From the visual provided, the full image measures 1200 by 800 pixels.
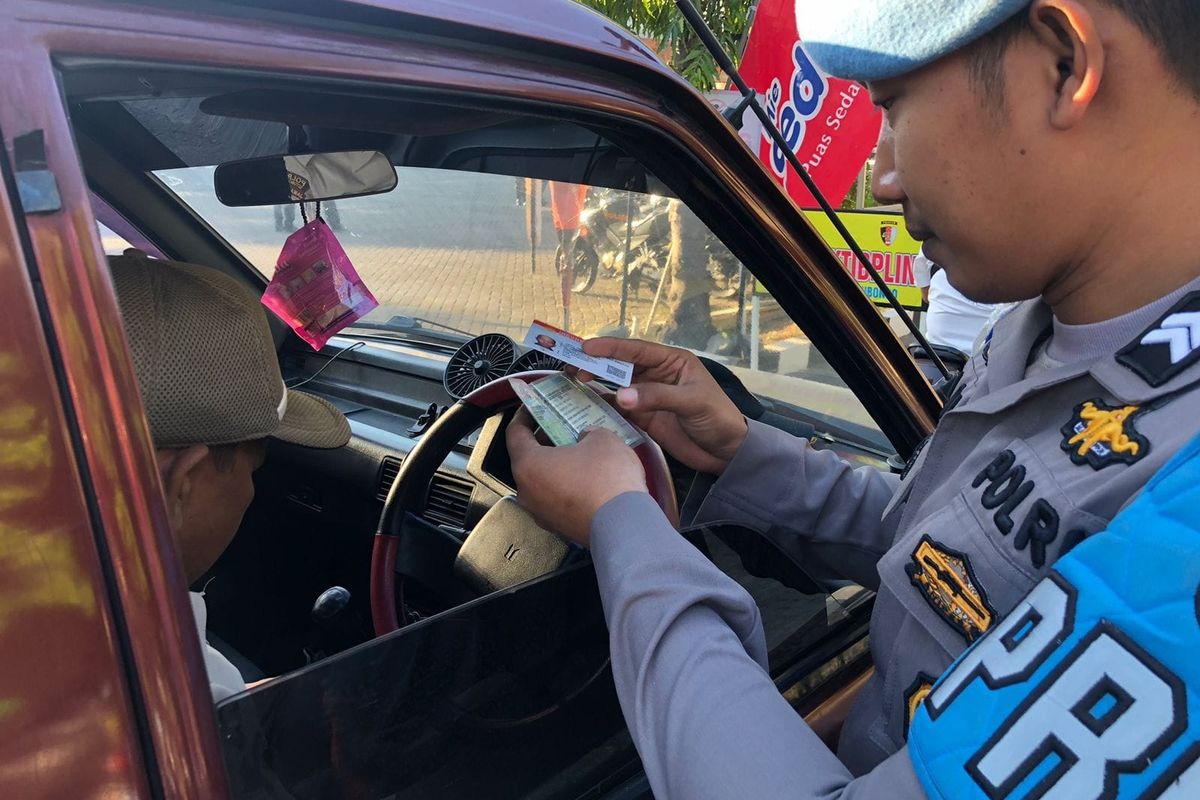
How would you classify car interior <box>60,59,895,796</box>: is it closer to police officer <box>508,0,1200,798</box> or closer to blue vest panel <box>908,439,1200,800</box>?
police officer <box>508,0,1200,798</box>

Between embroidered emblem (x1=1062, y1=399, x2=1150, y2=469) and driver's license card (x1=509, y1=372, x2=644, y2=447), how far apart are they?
61 cm

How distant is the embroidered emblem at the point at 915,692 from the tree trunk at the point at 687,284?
2.98ft

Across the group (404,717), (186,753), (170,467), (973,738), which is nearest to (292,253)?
(170,467)

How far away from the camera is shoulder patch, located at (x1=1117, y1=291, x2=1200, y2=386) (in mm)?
797

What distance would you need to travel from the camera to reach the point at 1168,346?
32.1 inches

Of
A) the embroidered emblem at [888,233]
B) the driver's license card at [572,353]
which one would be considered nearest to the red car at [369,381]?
the driver's license card at [572,353]

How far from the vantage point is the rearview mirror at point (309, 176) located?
5.66ft

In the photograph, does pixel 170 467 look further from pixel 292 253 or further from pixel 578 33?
pixel 292 253

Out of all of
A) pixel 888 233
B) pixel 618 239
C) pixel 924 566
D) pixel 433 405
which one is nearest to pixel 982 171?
pixel 924 566

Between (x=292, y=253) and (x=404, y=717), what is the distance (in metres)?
1.44

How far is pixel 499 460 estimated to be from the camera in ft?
5.37

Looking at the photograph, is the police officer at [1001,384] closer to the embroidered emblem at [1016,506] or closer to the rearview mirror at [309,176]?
the embroidered emblem at [1016,506]

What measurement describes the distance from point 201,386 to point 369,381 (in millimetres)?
1575

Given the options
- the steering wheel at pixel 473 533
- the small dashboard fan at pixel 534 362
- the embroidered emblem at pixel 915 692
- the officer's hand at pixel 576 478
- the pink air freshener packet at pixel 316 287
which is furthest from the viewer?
the pink air freshener packet at pixel 316 287
